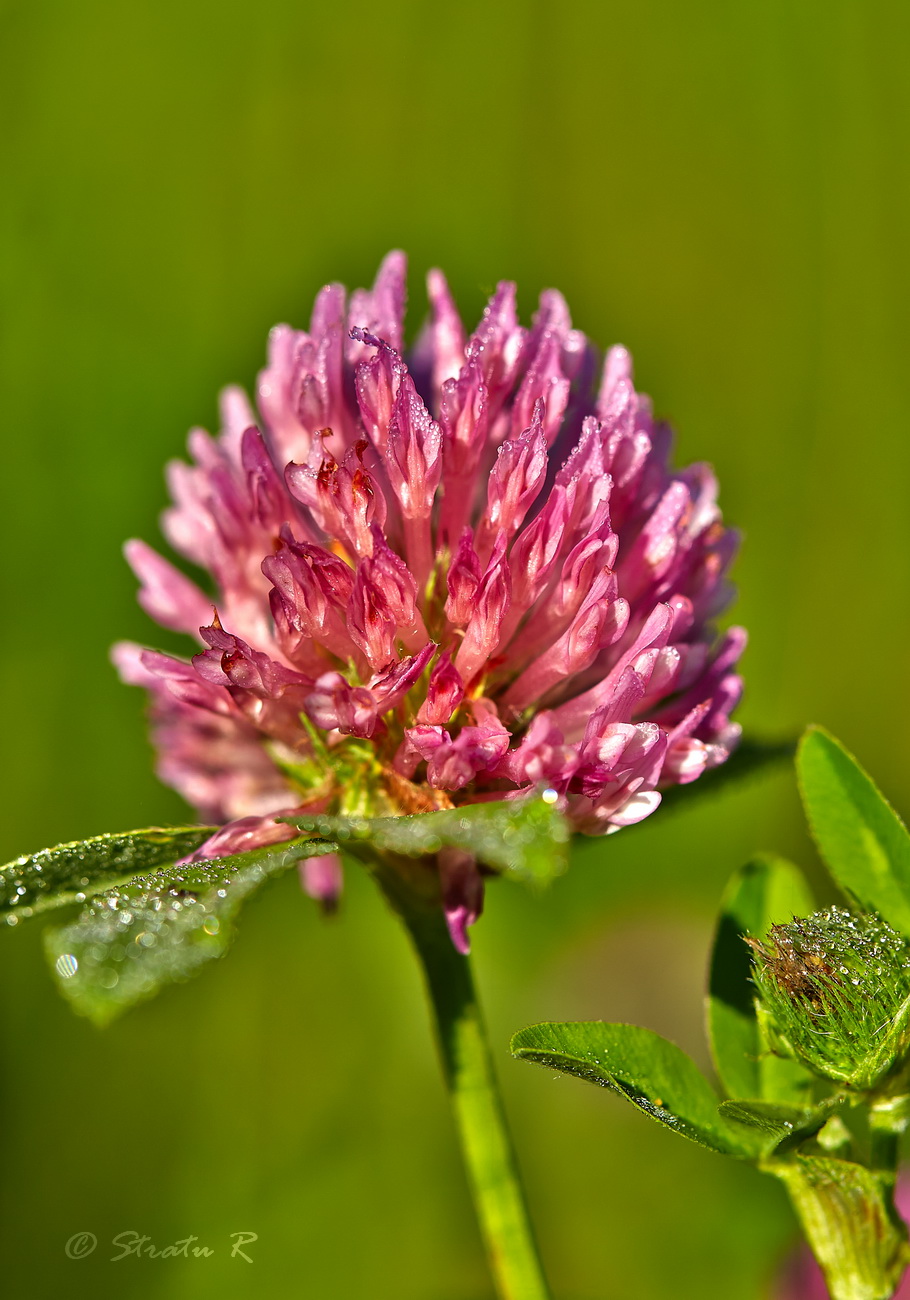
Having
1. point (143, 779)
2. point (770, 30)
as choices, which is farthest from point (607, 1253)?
point (770, 30)

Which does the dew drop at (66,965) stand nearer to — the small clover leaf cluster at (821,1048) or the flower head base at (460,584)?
the flower head base at (460,584)

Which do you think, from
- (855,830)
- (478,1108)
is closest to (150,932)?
(478,1108)

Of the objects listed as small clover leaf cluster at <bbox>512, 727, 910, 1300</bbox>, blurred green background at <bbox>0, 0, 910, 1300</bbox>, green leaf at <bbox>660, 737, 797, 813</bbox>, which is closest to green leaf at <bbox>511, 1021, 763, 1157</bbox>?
small clover leaf cluster at <bbox>512, 727, 910, 1300</bbox>

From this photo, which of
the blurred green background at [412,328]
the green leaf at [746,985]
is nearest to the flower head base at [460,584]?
the green leaf at [746,985]

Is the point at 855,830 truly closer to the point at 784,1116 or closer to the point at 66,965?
the point at 784,1116

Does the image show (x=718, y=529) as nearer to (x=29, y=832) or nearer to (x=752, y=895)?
(x=752, y=895)
